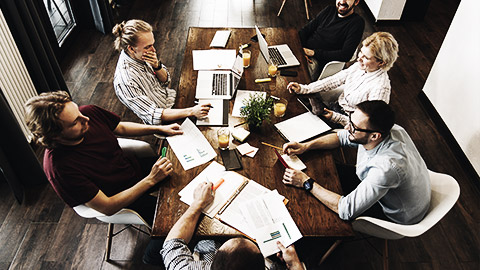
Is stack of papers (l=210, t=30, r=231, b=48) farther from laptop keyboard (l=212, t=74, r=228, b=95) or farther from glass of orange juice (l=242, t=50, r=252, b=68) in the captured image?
laptop keyboard (l=212, t=74, r=228, b=95)

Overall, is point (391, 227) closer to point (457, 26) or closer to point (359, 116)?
point (359, 116)

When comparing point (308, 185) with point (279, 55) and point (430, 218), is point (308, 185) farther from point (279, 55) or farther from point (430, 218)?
point (279, 55)

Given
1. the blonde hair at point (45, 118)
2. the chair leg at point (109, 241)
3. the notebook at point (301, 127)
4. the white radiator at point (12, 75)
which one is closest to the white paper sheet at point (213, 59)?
the notebook at point (301, 127)

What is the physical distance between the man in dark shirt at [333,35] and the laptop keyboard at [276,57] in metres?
0.52

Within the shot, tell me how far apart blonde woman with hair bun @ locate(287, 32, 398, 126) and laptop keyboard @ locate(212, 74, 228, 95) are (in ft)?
1.57

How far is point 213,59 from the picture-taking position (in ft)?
9.42

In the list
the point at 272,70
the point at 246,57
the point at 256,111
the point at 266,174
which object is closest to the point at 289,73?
the point at 272,70

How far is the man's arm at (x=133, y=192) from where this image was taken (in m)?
1.93

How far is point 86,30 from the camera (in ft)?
15.9

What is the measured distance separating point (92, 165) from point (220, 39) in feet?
5.47

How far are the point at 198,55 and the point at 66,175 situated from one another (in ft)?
4.98

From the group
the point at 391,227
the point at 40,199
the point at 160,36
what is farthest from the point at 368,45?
the point at 160,36

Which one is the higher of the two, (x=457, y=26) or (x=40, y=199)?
(x=457, y=26)

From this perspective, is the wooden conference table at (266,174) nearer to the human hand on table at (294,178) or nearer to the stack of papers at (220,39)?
the human hand on table at (294,178)
